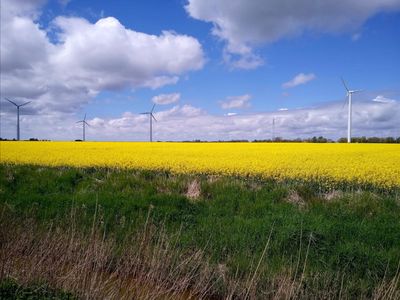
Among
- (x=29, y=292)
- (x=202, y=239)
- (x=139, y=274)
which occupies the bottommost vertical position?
(x=139, y=274)

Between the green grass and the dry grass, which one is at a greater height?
the green grass

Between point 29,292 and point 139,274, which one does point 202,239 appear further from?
point 29,292

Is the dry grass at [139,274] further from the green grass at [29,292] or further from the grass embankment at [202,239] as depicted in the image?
the green grass at [29,292]

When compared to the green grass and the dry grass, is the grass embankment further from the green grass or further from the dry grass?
the green grass

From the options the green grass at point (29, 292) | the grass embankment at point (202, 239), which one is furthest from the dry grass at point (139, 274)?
the green grass at point (29, 292)

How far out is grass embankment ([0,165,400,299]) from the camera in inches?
290

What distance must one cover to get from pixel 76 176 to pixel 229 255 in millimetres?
11020

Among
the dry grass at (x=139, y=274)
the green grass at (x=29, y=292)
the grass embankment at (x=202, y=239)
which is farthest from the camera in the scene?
A: the grass embankment at (x=202, y=239)

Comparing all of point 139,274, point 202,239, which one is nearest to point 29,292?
point 139,274

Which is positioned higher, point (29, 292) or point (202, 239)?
point (29, 292)

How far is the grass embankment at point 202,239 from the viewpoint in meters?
7.36

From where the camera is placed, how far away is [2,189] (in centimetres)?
1530

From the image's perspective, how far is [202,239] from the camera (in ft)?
32.5

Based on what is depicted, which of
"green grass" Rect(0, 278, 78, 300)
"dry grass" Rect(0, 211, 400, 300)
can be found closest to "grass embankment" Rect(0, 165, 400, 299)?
"dry grass" Rect(0, 211, 400, 300)
